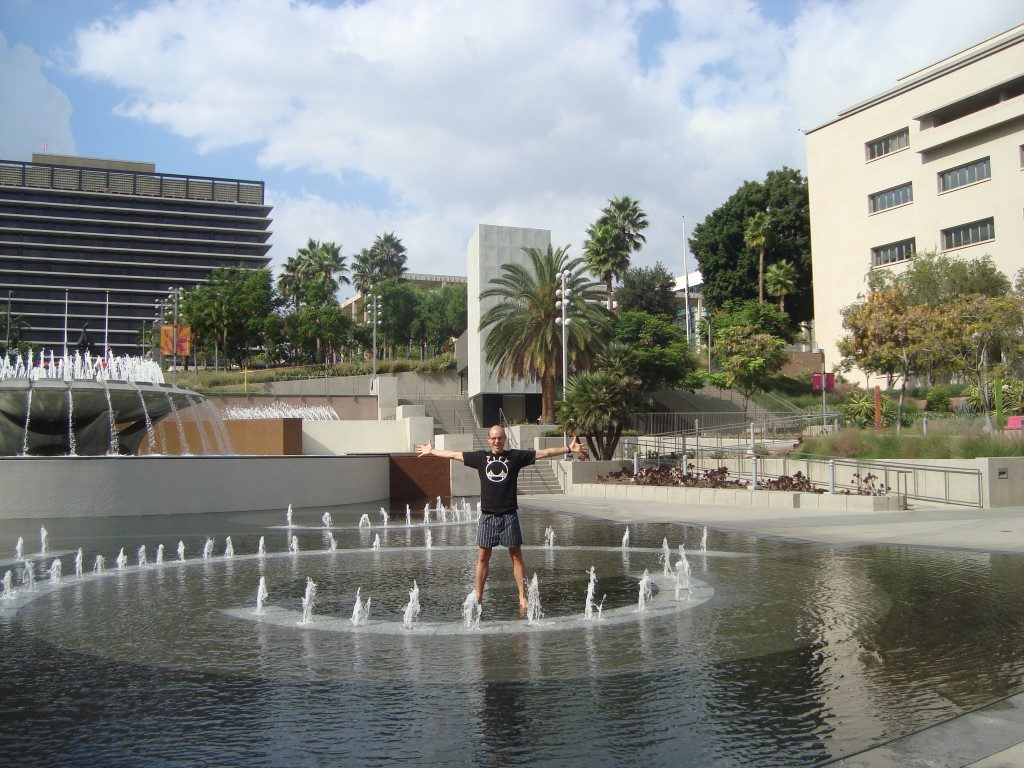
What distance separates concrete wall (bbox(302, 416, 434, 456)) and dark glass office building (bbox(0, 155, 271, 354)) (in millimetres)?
94003

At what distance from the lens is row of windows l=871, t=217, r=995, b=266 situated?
44.5m

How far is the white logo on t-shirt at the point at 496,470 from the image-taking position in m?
7.83

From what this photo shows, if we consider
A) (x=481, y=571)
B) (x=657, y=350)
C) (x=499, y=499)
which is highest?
(x=657, y=350)

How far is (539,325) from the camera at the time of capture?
39781mm

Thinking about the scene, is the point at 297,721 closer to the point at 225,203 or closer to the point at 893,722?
the point at 893,722

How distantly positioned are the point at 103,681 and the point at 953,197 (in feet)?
161

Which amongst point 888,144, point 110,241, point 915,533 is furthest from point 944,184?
point 110,241

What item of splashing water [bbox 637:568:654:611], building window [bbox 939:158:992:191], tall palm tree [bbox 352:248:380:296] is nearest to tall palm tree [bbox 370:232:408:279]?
tall palm tree [bbox 352:248:380:296]

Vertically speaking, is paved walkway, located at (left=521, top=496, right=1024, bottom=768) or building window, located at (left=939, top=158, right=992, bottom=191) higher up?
building window, located at (left=939, top=158, right=992, bottom=191)

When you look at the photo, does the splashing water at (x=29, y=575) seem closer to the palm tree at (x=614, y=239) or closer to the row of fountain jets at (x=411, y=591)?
the row of fountain jets at (x=411, y=591)

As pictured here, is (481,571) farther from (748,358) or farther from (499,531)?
(748,358)

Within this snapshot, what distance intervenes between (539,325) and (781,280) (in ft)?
85.9

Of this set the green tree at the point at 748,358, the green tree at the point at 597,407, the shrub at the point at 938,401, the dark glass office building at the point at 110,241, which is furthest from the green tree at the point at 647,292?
the dark glass office building at the point at 110,241

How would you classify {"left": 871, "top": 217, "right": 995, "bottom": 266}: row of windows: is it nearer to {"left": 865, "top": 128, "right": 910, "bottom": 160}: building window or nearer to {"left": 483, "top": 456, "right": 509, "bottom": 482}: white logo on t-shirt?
{"left": 865, "top": 128, "right": 910, "bottom": 160}: building window
